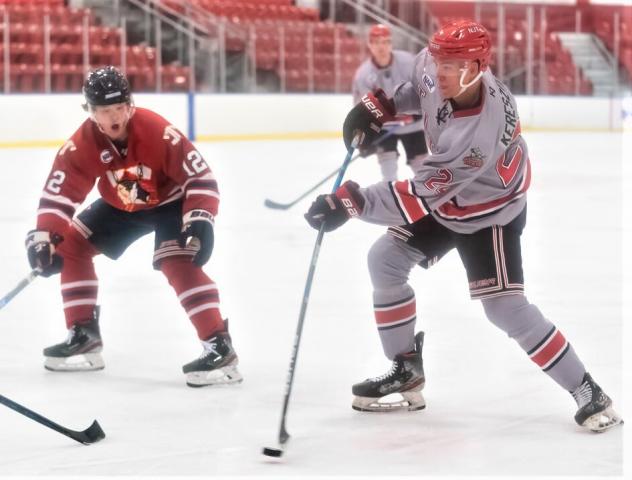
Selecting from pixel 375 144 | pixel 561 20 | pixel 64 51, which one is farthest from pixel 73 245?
pixel 561 20

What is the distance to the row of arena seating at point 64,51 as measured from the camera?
35.9ft

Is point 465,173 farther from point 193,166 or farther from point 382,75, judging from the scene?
point 382,75

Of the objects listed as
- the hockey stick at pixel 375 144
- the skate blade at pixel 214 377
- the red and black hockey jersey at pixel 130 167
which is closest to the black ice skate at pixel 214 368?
the skate blade at pixel 214 377

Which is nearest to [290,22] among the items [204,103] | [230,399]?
[204,103]

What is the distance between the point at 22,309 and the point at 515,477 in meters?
2.12

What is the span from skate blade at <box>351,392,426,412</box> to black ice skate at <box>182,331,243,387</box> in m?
0.37

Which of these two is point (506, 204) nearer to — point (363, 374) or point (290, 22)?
point (363, 374)

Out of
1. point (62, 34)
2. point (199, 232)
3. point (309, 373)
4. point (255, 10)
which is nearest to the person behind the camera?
point (199, 232)

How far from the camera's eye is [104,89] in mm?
2754

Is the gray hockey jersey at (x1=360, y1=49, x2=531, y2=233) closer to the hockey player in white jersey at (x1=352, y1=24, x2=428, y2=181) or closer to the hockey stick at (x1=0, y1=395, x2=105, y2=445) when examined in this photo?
the hockey stick at (x1=0, y1=395, x2=105, y2=445)

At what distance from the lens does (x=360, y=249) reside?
5.18 meters

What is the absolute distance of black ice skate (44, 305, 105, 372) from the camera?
9.97 feet

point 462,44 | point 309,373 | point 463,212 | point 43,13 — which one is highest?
point 43,13

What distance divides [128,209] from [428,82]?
0.90m
